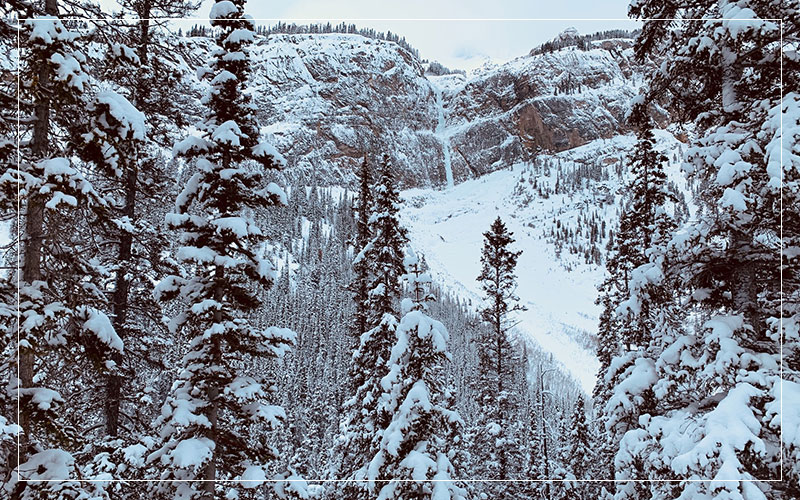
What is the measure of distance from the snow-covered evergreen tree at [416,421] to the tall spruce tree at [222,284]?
365cm

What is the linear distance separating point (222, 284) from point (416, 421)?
619 centimetres

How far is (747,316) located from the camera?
7.14 meters

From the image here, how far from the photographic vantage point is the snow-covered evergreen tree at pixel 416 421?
12203mm

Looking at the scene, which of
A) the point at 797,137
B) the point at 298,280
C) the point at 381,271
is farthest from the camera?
the point at 298,280

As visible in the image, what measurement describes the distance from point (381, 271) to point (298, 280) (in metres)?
139

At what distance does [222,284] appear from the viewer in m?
10.2

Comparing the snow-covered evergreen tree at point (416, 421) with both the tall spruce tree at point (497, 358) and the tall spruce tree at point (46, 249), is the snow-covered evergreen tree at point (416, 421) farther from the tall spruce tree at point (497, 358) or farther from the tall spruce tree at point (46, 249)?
the tall spruce tree at point (497, 358)

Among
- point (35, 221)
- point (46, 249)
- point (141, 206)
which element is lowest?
point (46, 249)

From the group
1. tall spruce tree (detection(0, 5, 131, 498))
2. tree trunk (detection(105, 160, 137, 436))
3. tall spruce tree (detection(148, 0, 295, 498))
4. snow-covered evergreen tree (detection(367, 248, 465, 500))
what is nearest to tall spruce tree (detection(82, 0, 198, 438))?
tree trunk (detection(105, 160, 137, 436))

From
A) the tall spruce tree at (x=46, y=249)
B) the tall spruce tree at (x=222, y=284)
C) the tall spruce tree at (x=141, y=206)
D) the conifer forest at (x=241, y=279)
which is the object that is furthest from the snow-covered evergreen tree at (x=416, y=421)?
the tall spruce tree at (x=46, y=249)

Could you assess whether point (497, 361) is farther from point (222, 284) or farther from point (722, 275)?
point (722, 275)

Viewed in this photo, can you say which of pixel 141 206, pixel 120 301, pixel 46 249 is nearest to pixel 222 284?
pixel 120 301

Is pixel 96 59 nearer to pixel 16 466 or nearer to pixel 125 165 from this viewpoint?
pixel 125 165

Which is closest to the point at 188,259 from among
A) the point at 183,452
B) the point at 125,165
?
the point at 125,165
